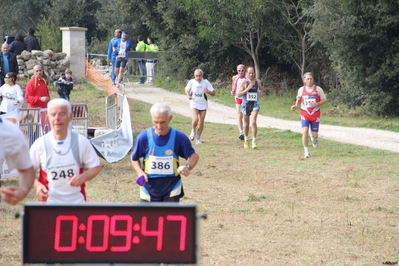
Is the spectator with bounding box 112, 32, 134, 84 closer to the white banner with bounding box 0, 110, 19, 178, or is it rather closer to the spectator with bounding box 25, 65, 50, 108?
the spectator with bounding box 25, 65, 50, 108

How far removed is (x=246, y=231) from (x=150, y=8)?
27.1 metres

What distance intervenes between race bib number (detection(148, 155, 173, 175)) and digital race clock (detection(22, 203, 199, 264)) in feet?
10.1

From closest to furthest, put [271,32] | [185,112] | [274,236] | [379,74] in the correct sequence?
[274,236], [379,74], [185,112], [271,32]

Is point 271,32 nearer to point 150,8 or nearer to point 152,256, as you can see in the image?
point 150,8

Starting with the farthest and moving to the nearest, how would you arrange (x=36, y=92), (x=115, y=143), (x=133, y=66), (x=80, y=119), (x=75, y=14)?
(x=75, y=14) → (x=133, y=66) → (x=36, y=92) → (x=115, y=143) → (x=80, y=119)

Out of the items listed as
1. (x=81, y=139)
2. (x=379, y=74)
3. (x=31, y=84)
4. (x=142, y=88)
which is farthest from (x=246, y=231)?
(x=142, y=88)

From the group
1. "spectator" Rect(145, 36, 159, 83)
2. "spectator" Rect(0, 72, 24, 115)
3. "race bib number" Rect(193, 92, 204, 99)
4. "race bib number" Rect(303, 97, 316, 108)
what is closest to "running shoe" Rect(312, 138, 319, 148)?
"race bib number" Rect(303, 97, 316, 108)

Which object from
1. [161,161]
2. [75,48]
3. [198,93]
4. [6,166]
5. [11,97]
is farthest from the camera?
[75,48]

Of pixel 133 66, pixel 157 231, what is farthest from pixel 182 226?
pixel 133 66

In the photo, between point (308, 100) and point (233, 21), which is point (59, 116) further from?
point (233, 21)

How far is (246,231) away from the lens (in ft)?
36.6

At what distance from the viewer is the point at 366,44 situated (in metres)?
→ 26.7

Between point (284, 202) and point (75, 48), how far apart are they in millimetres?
21606

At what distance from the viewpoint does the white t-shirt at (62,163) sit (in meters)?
7.65
